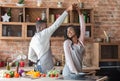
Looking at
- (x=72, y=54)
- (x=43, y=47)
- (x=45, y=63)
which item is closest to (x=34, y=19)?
(x=43, y=47)

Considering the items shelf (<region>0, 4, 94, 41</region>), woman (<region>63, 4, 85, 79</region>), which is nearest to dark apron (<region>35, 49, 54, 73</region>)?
woman (<region>63, 4, 85, 79</region>)

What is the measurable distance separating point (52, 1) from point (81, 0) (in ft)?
2.27

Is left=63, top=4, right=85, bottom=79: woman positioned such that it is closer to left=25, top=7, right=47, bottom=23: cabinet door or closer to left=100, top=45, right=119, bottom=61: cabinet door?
left=100, top=45, right=119, bottom=61: cabinet door

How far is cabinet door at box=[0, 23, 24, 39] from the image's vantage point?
6262 millimetres

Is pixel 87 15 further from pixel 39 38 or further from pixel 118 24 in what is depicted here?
pixel 39 38

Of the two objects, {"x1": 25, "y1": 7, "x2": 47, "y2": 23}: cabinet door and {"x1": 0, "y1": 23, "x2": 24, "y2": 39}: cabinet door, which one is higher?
{"x1": 25, "y1": 7, "x2": 47, "y2": 23}: cabinet door

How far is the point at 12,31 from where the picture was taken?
6359 mm

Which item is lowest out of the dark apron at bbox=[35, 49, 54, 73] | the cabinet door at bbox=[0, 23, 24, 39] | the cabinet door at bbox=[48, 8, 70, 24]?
the dark apron at bbox=[35, 49, 54, 73]

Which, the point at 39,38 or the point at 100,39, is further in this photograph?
the point at 100,39

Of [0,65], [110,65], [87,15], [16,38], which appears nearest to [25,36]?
[16,38]

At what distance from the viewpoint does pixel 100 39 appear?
659cm

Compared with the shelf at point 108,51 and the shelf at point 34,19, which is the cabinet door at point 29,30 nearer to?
the shelf at point 34,19

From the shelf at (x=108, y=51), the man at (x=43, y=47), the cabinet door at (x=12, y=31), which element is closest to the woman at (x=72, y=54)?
the man at (x=43, y=47)

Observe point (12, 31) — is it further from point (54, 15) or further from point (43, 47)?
point (43, 47)
